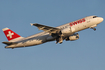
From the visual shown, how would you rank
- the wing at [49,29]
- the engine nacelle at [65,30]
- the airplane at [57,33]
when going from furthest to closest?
the airplane at [57,33], the engine nacelle at [65,30], the wing at [49,29]

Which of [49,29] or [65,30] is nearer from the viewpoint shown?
[65,30]

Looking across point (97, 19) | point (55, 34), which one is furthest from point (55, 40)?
point (97, 19)

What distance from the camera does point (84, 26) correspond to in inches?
1535

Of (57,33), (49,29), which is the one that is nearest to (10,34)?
(49,29)

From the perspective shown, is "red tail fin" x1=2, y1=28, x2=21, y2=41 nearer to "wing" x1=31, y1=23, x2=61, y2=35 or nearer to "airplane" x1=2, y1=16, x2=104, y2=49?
"airplane" x1=2, y1=16, x2=104, y2=49

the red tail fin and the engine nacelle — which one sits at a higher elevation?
the red tail fin

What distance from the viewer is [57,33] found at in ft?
132

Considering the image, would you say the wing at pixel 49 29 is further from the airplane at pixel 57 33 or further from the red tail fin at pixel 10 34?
the red tail fin at pixel 10 34

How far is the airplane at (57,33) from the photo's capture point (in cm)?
3881

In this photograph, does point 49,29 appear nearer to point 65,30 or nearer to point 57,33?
point 57,33

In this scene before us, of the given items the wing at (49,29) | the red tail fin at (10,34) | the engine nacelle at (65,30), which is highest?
the red tail fin at (10,34)

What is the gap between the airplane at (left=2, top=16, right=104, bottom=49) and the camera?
38.8 metres

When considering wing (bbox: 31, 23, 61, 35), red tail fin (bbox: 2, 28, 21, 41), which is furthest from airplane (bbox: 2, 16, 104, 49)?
red tail fin (bbox: 2, 28, 21, 41)

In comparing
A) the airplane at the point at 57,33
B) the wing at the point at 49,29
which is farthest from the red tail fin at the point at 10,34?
the wing at the point at 49,29
